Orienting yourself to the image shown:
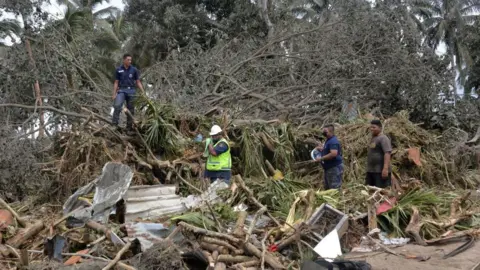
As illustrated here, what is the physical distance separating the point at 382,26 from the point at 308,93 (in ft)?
7.20

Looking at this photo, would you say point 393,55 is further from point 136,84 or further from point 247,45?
point 136,84

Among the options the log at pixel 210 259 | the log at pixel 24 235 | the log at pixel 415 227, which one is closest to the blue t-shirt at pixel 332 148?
the log at pixel 415 227

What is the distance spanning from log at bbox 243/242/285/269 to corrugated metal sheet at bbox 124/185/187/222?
5.21 ft

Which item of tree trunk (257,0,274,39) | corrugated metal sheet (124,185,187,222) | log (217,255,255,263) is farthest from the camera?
tree trunk (257,0,274,39)

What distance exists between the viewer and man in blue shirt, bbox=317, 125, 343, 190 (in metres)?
7.09

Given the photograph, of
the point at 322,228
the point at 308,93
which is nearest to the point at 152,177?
the point at 322,228

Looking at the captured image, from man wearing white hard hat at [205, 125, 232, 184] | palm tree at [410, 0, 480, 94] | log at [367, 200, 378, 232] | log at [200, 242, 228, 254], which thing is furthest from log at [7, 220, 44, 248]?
palm tree at [410, 0, 480, 94]

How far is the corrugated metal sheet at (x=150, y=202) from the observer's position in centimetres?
603

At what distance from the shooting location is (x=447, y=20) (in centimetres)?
3034

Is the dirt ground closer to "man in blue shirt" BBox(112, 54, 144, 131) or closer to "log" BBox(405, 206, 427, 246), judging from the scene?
"log" BBox(405, 206, 427, 246)

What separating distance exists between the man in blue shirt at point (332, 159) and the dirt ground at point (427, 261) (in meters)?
1.93

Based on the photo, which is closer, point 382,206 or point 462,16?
point 382,206

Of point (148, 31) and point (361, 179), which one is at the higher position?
point (148, 31)

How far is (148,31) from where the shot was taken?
17.8 meters
